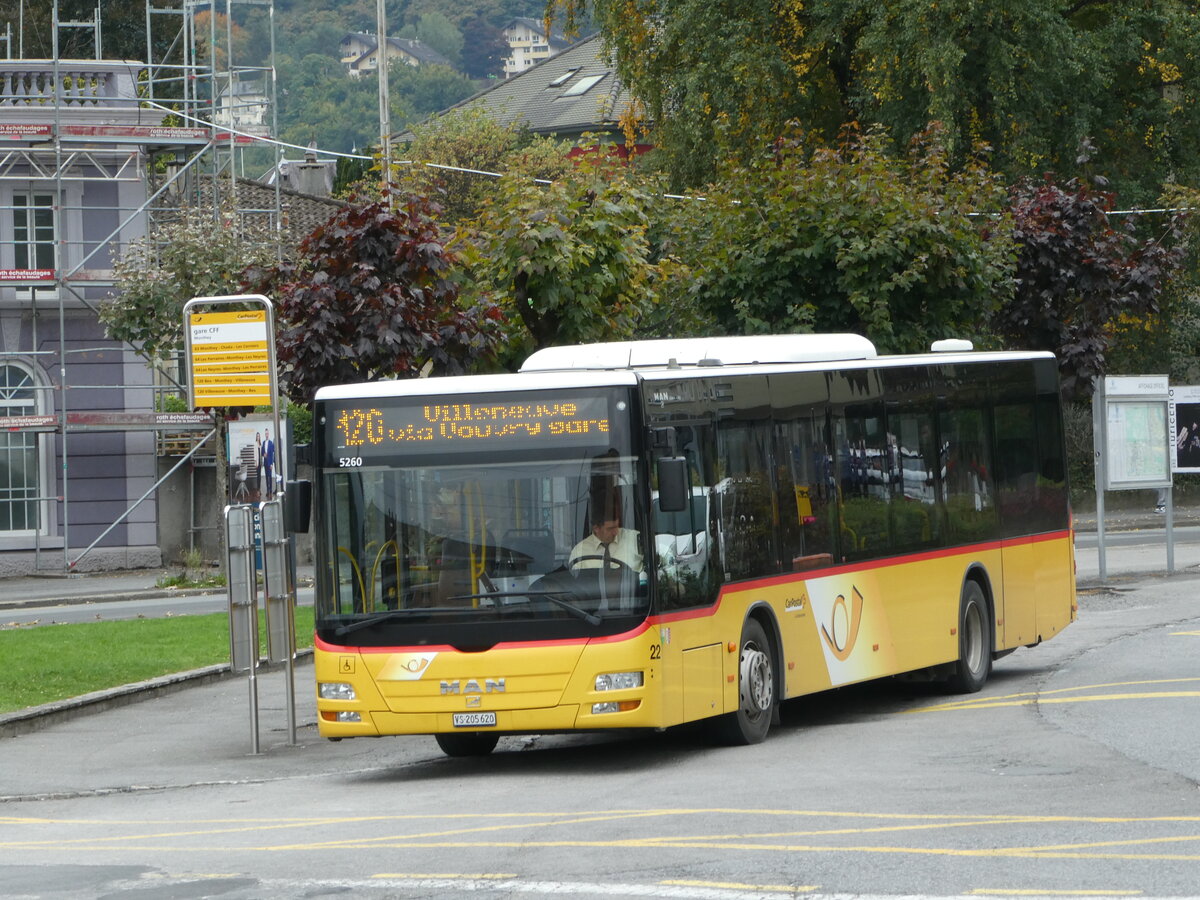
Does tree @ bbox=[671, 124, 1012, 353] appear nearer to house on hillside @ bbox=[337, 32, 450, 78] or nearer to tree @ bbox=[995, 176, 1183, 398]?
tree @ bbox=[995, 176, 1183, 398]

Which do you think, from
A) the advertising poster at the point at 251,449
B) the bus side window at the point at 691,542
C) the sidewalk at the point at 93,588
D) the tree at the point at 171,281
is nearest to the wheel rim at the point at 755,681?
the bus side window at the point at 691,542

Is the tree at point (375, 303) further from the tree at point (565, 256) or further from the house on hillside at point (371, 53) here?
the house on hillside at point (371, 53)

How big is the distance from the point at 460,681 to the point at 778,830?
3.62 metres

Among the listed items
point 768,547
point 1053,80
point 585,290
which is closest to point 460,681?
point 768,547

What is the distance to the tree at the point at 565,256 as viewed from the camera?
71.3 feet

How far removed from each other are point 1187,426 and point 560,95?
6561 centimetres

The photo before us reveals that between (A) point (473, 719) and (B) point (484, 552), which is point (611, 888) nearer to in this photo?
(A) point (473, 719)

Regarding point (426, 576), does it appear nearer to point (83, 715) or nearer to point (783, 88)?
point (83, 715)

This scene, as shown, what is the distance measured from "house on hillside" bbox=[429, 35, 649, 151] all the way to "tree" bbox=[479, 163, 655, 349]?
57.8m

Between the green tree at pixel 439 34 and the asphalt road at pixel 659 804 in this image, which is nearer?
the asphalt road at pixel 659 804

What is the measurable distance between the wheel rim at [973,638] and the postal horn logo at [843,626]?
205 cm

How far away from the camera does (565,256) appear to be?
21672mm

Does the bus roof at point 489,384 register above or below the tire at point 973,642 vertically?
above

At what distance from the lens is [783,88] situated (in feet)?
116
